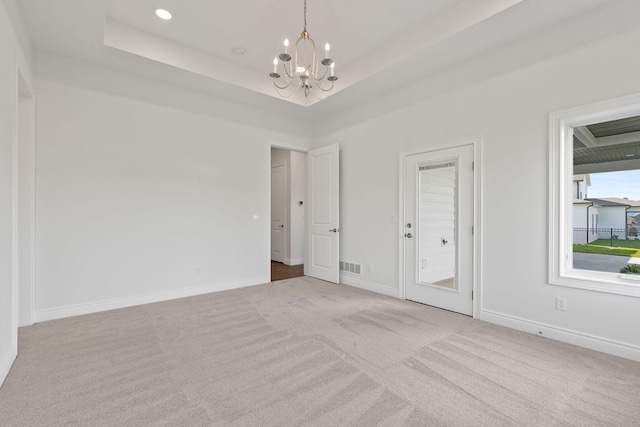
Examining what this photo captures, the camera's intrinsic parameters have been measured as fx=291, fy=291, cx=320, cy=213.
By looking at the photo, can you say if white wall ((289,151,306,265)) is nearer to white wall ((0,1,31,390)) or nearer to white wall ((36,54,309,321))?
white wall ((36,54,309,321))

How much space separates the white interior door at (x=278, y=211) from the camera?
7184mm

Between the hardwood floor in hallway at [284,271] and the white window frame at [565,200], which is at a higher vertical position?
the white window frame at [565,200]

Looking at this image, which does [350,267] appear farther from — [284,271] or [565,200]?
[565,200]

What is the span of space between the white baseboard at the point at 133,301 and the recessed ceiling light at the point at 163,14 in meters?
3.32

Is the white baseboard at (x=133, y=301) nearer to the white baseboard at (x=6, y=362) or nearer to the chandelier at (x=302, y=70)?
the white baseboard at (x=6, y=362)

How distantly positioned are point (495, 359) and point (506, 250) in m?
1.20

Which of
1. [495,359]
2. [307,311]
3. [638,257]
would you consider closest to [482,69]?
[638,257]

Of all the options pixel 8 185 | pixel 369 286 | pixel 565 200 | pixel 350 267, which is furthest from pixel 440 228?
pixel 8 185

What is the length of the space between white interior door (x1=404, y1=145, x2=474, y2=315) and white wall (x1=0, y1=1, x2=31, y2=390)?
4013 mm

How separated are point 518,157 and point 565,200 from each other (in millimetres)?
594

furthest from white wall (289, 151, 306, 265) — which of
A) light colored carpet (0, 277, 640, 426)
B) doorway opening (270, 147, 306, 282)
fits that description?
light colored carpet (0, 277, 640, 426)

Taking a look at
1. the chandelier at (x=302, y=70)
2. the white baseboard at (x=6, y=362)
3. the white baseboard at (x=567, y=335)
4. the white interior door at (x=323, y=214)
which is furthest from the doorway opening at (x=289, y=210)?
the white baseboard at (x=6, y=362)

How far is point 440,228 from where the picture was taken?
3.76 metres

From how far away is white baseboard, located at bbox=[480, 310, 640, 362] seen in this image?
242 centimetres
